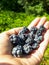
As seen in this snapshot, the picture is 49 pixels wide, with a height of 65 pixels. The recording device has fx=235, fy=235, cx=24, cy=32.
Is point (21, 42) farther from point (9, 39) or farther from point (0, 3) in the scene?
point (0, 3)

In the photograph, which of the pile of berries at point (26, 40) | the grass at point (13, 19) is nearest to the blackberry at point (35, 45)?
the pile of berries at point (26, 40)

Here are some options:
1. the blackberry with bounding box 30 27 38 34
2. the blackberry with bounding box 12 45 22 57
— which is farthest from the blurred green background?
the blackberry with bounding box 12 45 22 57

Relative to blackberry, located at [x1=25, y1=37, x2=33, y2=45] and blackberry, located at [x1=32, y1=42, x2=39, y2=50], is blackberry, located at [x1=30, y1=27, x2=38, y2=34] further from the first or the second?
blackberry, located at [x1=32, y1=42, x2=39, y2=50]

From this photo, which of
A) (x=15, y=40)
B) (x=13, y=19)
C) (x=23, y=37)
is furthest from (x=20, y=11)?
(x=15, y=40)

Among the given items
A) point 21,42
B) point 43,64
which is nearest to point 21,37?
point 21,42

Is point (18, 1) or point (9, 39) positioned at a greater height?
point (18, 1)
